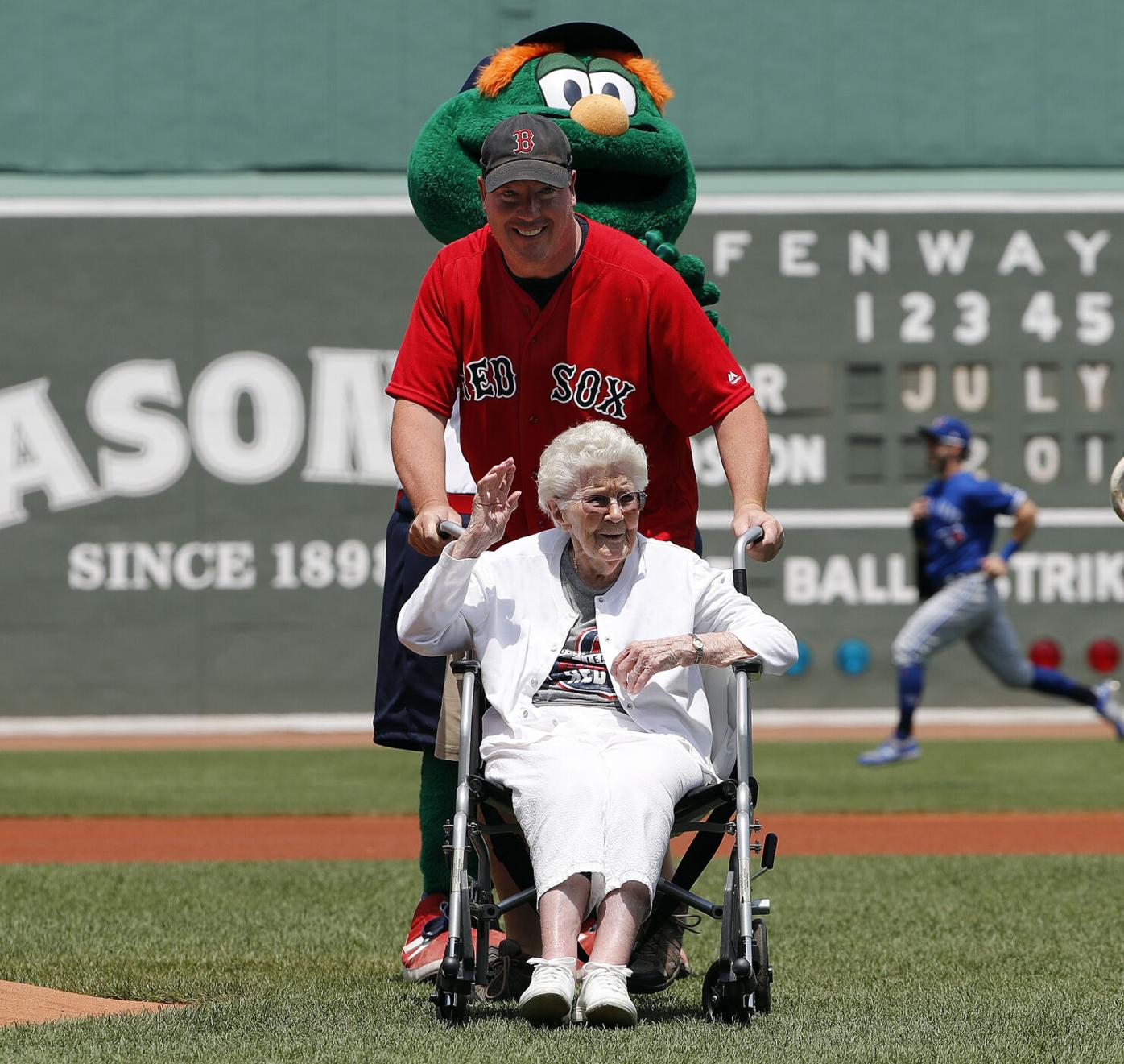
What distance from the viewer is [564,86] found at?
19.4 ft

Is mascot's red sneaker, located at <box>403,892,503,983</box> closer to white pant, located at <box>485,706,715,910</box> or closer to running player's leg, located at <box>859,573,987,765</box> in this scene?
white pant, located at <box>485,706,715,910</box>

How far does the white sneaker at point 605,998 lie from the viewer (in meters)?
4.03

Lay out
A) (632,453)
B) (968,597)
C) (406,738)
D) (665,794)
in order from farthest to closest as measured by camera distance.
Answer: (968,597) → (406,738) → (632,453) → (665,794)

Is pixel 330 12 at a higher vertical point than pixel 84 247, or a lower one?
higher

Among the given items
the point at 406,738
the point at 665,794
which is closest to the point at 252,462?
the point at 406,738

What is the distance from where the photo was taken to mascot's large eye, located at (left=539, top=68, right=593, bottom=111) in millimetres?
5887

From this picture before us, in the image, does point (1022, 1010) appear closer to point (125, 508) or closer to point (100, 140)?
point (125, 508)

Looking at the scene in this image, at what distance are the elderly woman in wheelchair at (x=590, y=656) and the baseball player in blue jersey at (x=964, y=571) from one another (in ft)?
25.8

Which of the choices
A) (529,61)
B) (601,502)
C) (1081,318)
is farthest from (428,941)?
(1081,318)

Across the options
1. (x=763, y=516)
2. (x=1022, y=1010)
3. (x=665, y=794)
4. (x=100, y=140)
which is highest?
(x=100, y=140)

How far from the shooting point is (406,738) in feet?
17.5

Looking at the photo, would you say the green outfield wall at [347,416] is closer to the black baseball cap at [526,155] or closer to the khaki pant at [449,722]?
the khaki pant at [449,722]

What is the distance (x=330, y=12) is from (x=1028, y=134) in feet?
19.3

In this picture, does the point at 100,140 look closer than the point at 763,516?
No
